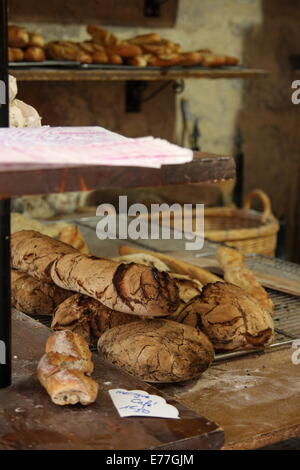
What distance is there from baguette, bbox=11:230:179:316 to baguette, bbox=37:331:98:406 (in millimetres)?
283

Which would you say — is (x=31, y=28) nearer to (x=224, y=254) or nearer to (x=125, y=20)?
(x=125, y=20)

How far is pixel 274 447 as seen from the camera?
97.1 inches

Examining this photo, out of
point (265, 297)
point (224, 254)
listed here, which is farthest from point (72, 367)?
point (224, 254)

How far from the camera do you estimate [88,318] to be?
1.84 metres

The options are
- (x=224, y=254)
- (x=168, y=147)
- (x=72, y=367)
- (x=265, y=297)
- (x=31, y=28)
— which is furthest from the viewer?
(x=31, y=28)

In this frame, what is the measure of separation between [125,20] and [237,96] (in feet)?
3.27

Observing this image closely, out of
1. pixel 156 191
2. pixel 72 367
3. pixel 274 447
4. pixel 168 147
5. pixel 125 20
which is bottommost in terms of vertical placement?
pixel 274 447

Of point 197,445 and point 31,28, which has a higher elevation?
point 31,28

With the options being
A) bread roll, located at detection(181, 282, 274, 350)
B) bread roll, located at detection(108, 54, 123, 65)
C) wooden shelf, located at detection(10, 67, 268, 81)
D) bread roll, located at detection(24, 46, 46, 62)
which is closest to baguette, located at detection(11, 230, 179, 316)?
bread roll, located at detection(181, 282, 274, 350)

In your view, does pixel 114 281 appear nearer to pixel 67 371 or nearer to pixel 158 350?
pixel 158 350

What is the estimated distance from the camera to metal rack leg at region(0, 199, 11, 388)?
4.48 ft

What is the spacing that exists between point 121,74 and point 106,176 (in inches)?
105

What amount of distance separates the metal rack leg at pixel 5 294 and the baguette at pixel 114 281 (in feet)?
1.21

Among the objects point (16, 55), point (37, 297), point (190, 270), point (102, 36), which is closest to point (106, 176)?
point (37, 297)
